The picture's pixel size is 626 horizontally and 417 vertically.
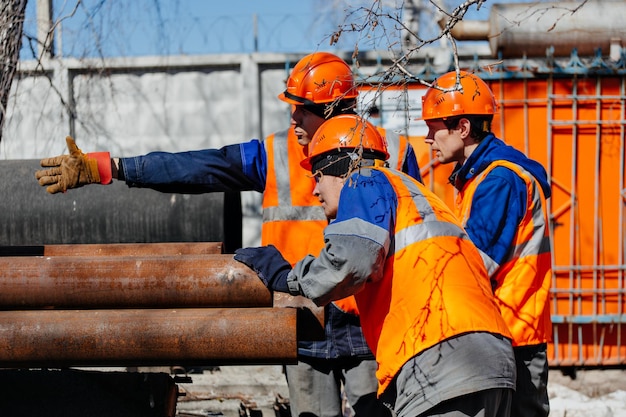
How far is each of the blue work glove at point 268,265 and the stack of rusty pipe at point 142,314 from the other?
3cm

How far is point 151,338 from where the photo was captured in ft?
9.71

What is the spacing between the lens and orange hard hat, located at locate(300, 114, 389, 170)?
10.0 feet

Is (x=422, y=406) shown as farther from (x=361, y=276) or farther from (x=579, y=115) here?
(x=579, y=115)

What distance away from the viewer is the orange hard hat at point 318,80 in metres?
3.99

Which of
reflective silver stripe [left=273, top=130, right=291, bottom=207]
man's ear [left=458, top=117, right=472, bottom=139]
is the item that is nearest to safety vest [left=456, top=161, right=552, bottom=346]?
man's ear [left=458, top=117, right=472, bottom=139]

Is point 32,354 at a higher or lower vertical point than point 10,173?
lower

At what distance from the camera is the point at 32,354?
3.01 meters

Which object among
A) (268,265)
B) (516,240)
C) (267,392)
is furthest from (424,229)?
(267,392)

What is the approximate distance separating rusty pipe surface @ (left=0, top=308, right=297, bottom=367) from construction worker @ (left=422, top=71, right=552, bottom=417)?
0.94m

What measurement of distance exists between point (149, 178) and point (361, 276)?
165 centimetres

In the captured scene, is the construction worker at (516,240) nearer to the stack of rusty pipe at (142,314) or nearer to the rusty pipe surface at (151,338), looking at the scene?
the stack of rusty pipe at (142,314)

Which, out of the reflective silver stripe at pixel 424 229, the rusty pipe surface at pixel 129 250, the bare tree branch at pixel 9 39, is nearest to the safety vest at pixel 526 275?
the reflective silver stripe at pixel 424 229

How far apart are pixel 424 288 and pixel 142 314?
3.31ft

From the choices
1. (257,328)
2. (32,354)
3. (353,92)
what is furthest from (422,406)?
(353,92)
